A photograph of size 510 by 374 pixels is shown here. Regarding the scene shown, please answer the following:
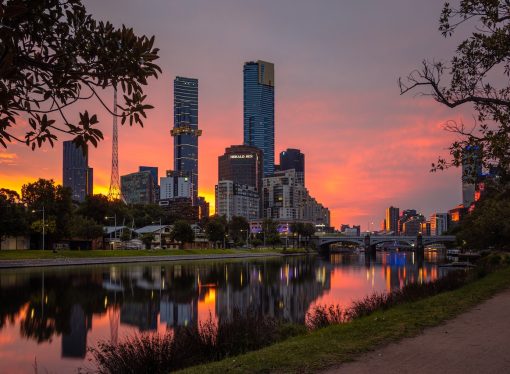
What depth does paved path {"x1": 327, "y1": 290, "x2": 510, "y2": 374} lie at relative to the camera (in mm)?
9938

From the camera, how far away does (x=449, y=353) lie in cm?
1123

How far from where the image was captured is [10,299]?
36.9m

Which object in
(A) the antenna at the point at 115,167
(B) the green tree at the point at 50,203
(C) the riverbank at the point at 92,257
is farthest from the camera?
(A) the antenna at the point at 115,167

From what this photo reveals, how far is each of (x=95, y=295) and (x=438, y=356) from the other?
1374 inches

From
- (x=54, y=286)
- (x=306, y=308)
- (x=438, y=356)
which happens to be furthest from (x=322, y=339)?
(x=54, y=286)

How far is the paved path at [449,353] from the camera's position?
994 centimetres

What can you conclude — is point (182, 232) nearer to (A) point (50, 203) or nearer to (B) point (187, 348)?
(A) point (50, 203)

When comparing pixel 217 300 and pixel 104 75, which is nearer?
pixel 104 75

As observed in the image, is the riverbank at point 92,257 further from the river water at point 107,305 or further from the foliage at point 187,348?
the foliage at point 187,348

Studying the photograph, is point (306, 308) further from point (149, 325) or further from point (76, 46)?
point (76, 46)

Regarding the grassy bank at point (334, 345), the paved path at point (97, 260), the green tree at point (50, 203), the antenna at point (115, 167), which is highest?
the antenna at point (115, 167)

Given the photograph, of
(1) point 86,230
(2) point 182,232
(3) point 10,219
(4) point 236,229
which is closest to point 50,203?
(3) point 10,219

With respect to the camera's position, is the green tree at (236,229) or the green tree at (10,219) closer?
the green tree at (10,219)

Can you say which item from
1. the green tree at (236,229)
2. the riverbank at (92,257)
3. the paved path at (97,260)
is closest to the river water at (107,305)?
the paved path at (97,260)
